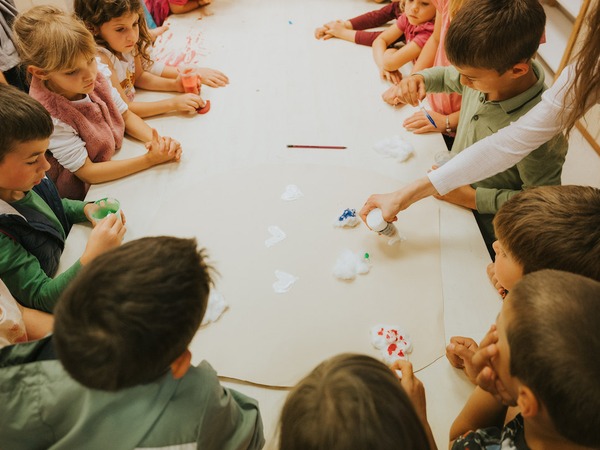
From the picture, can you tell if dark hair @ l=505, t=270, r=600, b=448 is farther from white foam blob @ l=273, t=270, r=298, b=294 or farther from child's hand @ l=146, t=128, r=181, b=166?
child's hand @ l=146, t=128, r=181, b=166

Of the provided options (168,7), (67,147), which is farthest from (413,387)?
(168,7)

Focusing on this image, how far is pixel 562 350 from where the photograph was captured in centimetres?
58

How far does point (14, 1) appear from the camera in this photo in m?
1.96

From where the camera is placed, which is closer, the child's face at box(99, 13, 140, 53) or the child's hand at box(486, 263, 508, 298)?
the child's hand at box(486, 263, 508, 298)

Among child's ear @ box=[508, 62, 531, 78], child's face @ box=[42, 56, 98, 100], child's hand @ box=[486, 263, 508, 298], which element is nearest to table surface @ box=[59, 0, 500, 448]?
child's hand @ box=[486, 263, 508, 298]

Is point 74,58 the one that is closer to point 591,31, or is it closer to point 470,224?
point 470,224

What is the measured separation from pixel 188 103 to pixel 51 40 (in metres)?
0.45

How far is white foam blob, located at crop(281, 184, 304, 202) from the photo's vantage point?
125 cm

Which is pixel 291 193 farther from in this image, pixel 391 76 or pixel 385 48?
pixel 385 48

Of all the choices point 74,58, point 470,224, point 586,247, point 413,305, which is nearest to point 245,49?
point 74,58

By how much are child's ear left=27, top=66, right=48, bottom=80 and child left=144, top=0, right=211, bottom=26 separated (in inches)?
41.4

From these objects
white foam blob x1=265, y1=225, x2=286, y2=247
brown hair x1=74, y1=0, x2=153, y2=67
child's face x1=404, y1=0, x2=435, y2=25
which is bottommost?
white foam blob x1=265, y1=225, x2=286, y2=247

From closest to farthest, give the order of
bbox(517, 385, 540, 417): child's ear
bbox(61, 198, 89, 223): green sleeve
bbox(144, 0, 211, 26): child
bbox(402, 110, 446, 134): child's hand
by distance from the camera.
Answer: bbox(517, 385, 540, 417): child's ear
bbox(61, 198, 89, 223): green sleeve
bbox(402, 110, 446, 134): child's hand
bbox(144, 0, 211, 26): child

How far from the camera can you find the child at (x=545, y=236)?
80cm
